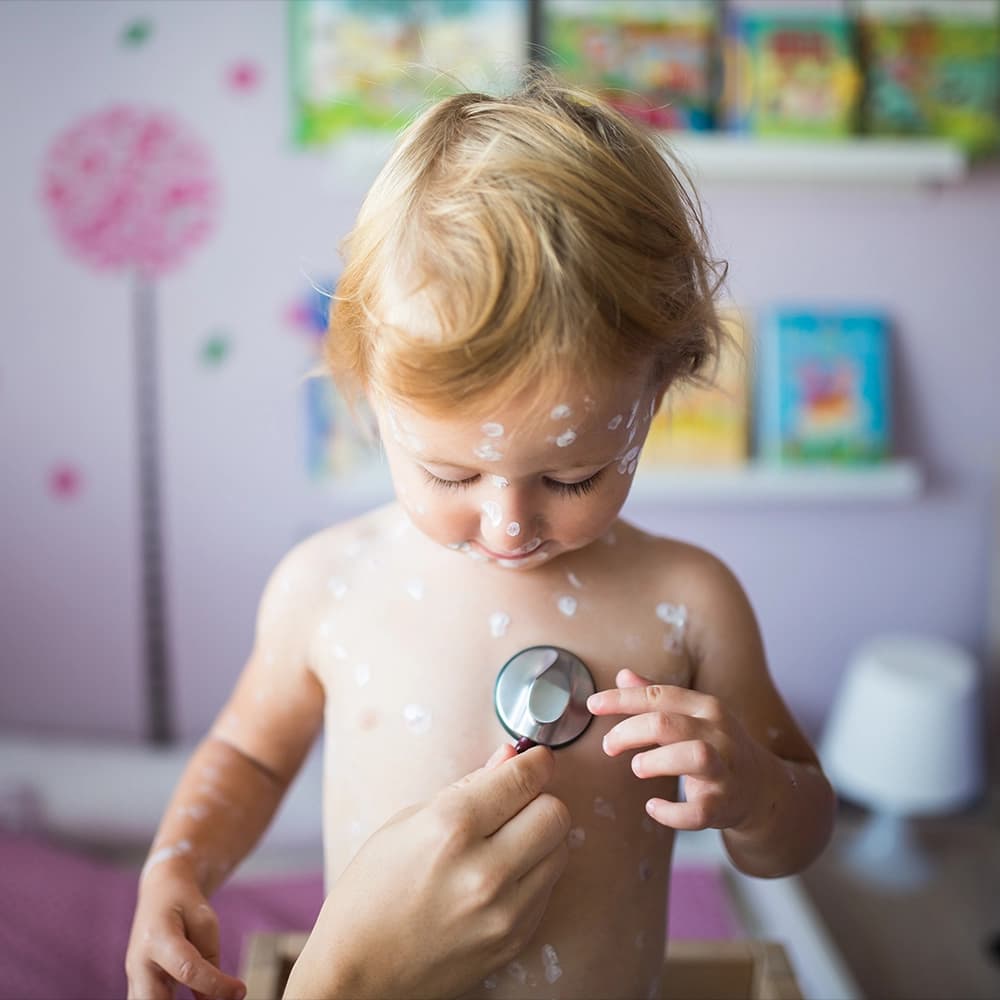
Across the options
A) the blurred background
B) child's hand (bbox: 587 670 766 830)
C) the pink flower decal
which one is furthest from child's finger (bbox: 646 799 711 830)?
the pink flower decal

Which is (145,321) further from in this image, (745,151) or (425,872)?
(425,872)

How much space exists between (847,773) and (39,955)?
136 centimetres

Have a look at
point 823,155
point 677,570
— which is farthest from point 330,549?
point 823,155

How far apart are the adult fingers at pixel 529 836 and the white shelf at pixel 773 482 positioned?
132 cm

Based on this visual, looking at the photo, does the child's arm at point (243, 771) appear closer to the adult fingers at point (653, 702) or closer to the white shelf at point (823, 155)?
the adult fingers at point (653, 702)

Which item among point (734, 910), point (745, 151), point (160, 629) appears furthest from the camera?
point (160, 629)

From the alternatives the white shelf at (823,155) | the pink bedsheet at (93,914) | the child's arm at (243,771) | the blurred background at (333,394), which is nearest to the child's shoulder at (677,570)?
the child's arm at (243,771)

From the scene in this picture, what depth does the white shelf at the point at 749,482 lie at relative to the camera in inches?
73.6

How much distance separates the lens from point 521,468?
1.84ft

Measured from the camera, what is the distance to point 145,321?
75.7 inches

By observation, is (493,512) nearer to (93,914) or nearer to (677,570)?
(677,570)

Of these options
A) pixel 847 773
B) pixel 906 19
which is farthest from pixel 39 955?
pixel 906 19

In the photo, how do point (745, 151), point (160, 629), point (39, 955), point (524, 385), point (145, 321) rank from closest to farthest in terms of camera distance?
point (524, 385), point (39, 955), point (745, 151), point (145, 321), point (160, 629)

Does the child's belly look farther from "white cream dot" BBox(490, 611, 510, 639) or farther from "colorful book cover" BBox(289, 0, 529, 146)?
"colorful book cover" BBox(289, 0, 529, 146)
